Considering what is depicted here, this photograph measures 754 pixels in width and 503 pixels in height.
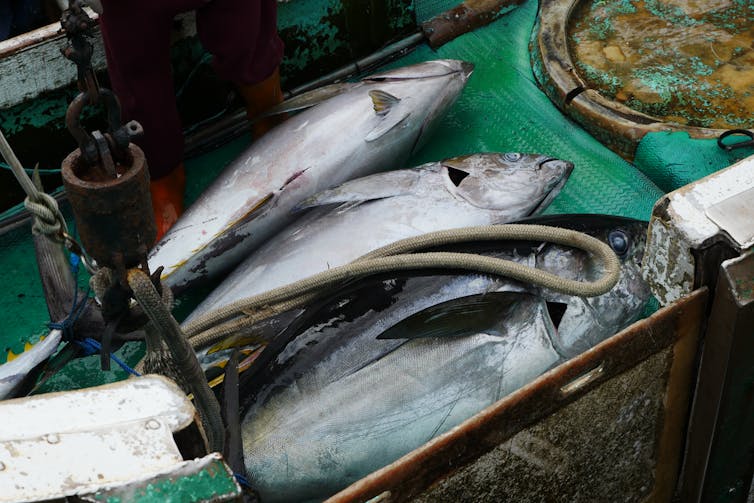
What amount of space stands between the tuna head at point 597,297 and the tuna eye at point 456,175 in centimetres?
43

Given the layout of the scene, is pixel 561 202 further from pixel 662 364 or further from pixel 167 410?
pixel 167 410

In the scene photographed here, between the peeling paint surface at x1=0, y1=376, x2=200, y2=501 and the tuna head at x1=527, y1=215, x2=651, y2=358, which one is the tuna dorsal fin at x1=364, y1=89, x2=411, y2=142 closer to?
the tuna head at x1=527, y1=215, x2=651, y2=358

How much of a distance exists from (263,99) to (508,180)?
107cm

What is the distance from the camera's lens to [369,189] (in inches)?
112

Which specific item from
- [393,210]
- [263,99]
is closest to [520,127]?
[393,210]

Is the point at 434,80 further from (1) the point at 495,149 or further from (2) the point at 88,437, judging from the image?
(2) the point at 88,437

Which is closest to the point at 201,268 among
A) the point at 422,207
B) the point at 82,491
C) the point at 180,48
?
the point at 422,207

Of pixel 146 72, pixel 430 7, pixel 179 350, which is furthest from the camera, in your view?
pixel 430 7

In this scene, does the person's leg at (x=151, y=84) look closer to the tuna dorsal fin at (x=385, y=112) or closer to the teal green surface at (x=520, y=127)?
the tuna dorsal fin at (x=385, y=112)

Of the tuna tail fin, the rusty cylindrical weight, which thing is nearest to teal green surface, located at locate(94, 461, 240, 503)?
the rusty cylindrical weight

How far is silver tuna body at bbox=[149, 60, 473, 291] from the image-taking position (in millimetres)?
2811

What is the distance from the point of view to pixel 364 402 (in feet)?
7.20

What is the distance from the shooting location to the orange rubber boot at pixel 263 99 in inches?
127

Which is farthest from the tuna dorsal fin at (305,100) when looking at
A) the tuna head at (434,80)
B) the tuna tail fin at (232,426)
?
the tuna tail fin at (232,426)
